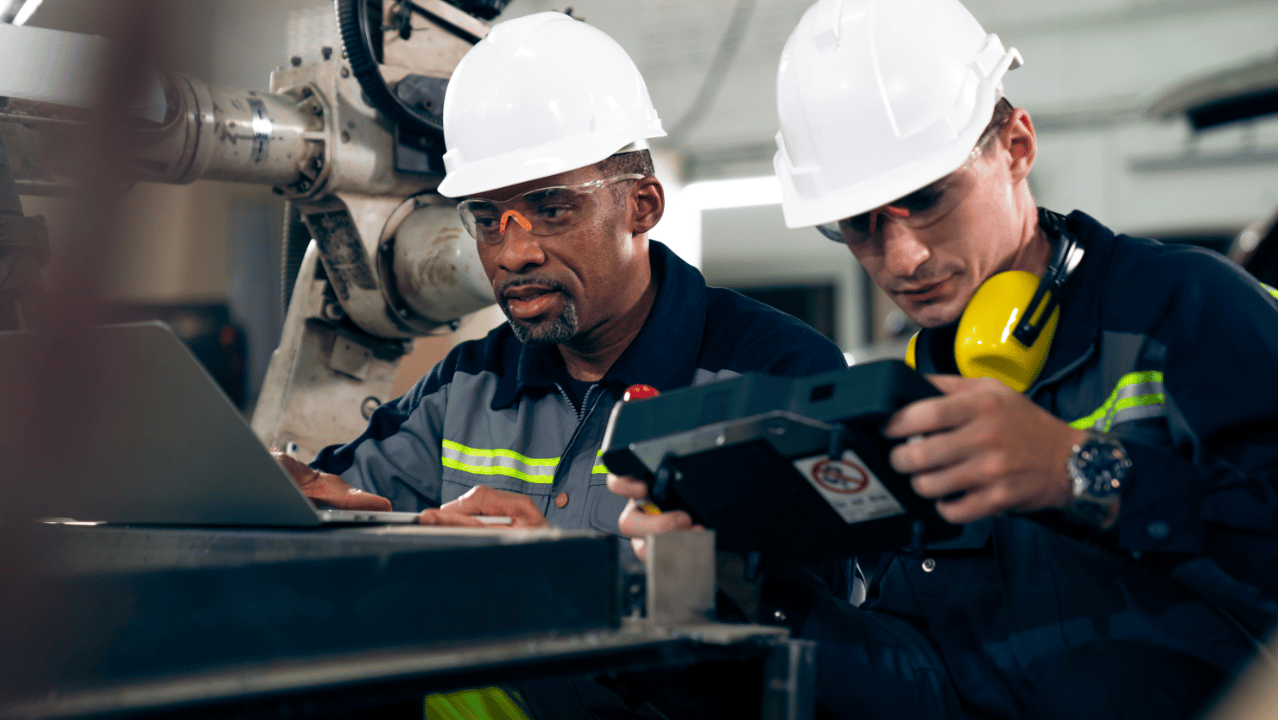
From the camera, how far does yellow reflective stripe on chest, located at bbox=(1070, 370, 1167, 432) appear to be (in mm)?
1152

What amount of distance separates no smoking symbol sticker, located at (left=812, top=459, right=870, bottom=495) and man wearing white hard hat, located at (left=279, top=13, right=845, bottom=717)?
0.82 meters

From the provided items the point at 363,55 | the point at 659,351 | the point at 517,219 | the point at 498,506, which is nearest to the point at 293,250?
the point at 363,55

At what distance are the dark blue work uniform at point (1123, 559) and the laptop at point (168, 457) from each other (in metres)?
0.59

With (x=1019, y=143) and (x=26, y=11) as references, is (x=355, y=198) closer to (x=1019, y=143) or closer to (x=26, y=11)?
(x=26, y=11)

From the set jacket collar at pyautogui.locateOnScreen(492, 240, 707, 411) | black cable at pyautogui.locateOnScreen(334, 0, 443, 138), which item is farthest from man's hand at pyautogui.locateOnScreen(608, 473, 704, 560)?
black cable at pyautogui.locateOnScreen(334, 0, 443, 138)

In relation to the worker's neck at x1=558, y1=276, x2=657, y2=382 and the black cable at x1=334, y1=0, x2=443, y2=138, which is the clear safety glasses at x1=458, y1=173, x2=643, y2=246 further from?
the black cable at x1=334, y1=0, x2=443, y2=138

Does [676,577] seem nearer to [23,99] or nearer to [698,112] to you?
[23,99]

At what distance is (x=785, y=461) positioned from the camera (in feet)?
3.02

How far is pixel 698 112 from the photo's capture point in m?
7.30

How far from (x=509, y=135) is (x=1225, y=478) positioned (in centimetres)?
132

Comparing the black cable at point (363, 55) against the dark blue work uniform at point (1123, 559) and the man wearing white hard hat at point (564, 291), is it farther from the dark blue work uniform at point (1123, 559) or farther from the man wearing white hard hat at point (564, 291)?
the dark blue work uniform at point (1123, 559)

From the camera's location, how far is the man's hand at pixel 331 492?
5.38 ft

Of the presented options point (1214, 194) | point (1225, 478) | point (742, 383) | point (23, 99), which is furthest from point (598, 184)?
A: point (1214, 194)

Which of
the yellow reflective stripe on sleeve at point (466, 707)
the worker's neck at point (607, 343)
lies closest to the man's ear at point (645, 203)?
the worker's neck at point (607, 343)
